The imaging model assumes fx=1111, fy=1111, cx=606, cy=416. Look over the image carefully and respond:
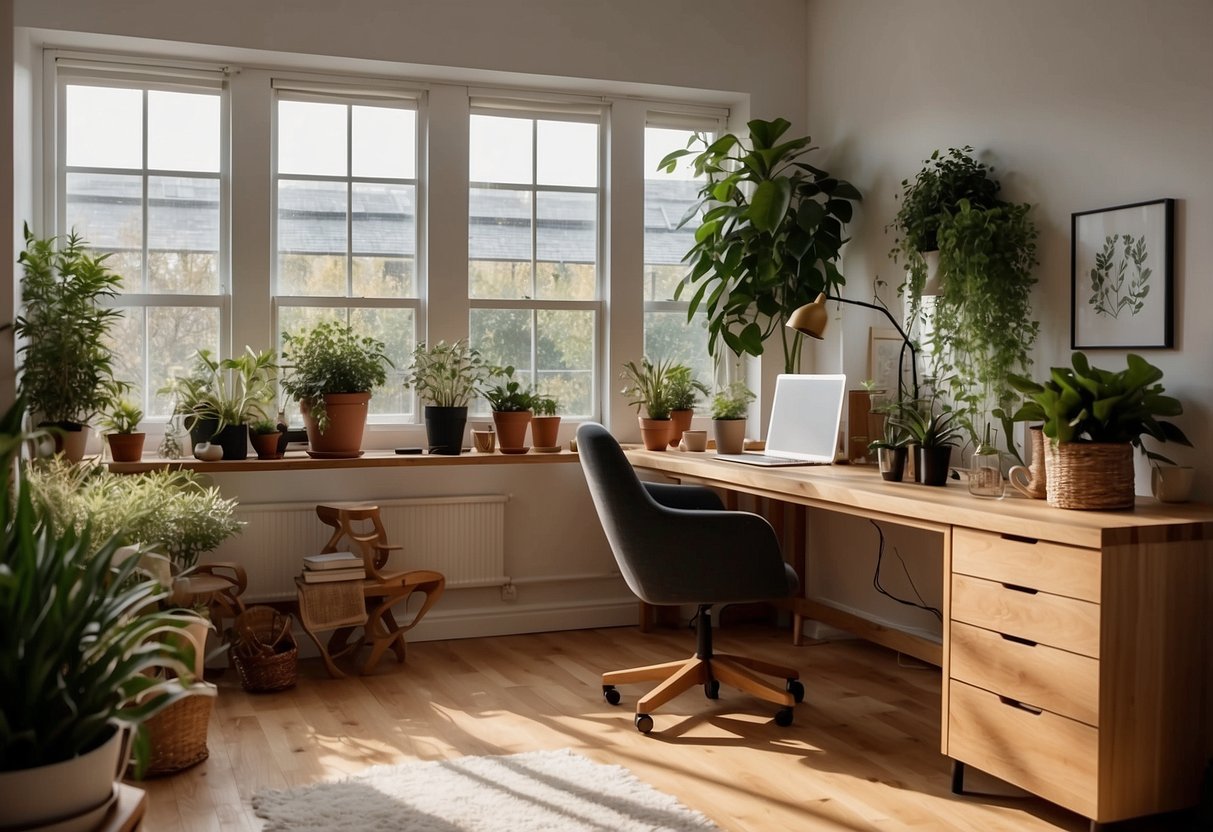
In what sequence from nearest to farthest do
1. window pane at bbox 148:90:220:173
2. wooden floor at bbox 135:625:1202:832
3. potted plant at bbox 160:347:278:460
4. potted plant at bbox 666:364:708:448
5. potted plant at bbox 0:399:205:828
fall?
potted plant at bbox 0:399:205:828, wooden floor at bbox 135:625:1202:832, potted plant at bbox 160:347:278:460, window pane at bbox 148:90:220:173, potted plant at bbox 666:364:708:448

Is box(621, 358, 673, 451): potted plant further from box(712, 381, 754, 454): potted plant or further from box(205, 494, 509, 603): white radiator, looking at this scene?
box(205, 494, 509, 603): white radiator

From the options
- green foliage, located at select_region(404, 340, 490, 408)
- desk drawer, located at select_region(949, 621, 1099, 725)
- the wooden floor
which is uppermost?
green foliage, located at select_region(404, 340, 490, 408)

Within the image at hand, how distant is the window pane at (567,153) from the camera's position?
5109 millimetres

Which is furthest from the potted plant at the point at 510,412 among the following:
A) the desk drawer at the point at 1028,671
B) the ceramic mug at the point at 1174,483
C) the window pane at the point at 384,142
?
the ceramic mug at the point at 1174,483

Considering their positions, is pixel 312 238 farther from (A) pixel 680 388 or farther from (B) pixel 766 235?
(B) pixel 766 235

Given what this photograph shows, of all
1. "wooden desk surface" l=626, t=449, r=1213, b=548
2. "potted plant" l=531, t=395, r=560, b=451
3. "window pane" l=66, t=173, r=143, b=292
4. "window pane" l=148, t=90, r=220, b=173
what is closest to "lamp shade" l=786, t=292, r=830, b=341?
"wooden desk surface" l=626, t=449, r=1213, b=548

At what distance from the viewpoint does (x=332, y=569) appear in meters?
4.17

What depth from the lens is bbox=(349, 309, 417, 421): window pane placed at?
487 cm

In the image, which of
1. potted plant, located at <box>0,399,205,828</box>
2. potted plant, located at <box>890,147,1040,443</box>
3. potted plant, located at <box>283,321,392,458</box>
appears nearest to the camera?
potted plant, located at <box>0,399,205,828</box>

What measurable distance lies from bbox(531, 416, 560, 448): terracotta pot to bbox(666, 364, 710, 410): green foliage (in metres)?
0.51

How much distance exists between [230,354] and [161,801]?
219 centimetres

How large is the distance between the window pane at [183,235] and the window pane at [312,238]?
0.89ft

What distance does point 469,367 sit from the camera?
4.78 metres

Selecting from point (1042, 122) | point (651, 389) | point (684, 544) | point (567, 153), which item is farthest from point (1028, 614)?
point (567, 153)
